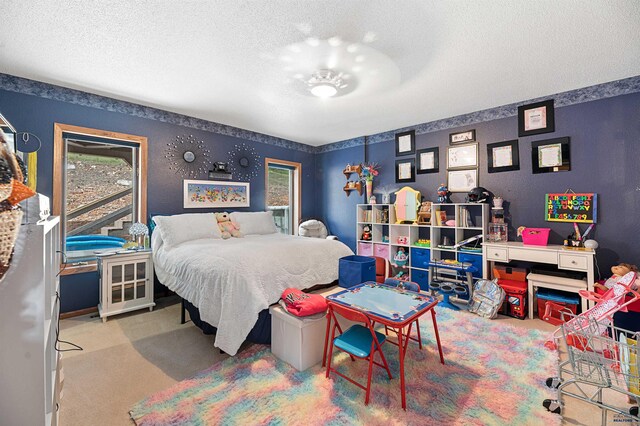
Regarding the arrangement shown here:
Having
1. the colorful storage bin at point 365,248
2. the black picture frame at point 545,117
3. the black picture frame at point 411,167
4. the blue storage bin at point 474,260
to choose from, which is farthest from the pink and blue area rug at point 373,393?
the black picture frame at point 411,167

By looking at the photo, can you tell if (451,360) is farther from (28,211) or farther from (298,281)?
(28,211)

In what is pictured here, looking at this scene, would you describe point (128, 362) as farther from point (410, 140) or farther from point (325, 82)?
point (410, 140)

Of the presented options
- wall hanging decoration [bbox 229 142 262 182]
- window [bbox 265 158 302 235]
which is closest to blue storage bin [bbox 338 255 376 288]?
wall hanging decoration [bbox 229 142 262 182]

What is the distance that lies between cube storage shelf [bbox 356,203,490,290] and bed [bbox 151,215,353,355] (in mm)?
1571

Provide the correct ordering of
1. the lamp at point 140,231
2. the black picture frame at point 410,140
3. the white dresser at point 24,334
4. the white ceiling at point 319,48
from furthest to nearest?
the black picture frame at point 410,140 → the lamp at point 140,231 → the white ceiling at point 319,48 → the white dresser at point 24,334

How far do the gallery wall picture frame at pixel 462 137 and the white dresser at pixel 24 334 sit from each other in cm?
441

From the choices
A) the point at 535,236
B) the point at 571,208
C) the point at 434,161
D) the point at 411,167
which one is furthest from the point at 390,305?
the point at 411,167

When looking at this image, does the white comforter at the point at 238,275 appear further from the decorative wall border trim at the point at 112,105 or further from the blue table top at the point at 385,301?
the decorative wall border trim at the point at 112,105

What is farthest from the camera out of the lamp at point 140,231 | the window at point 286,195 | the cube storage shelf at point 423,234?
the window at point 286,195

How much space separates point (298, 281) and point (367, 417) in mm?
1176

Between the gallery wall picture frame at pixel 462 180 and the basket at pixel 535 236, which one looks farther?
the gallery wall picture frame at pixel 462 180

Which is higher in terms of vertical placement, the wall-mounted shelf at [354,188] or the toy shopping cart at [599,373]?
the wall-mounted shelf at [354,188]

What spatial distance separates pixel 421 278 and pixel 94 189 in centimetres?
456

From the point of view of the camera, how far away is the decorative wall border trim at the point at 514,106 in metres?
2.90
